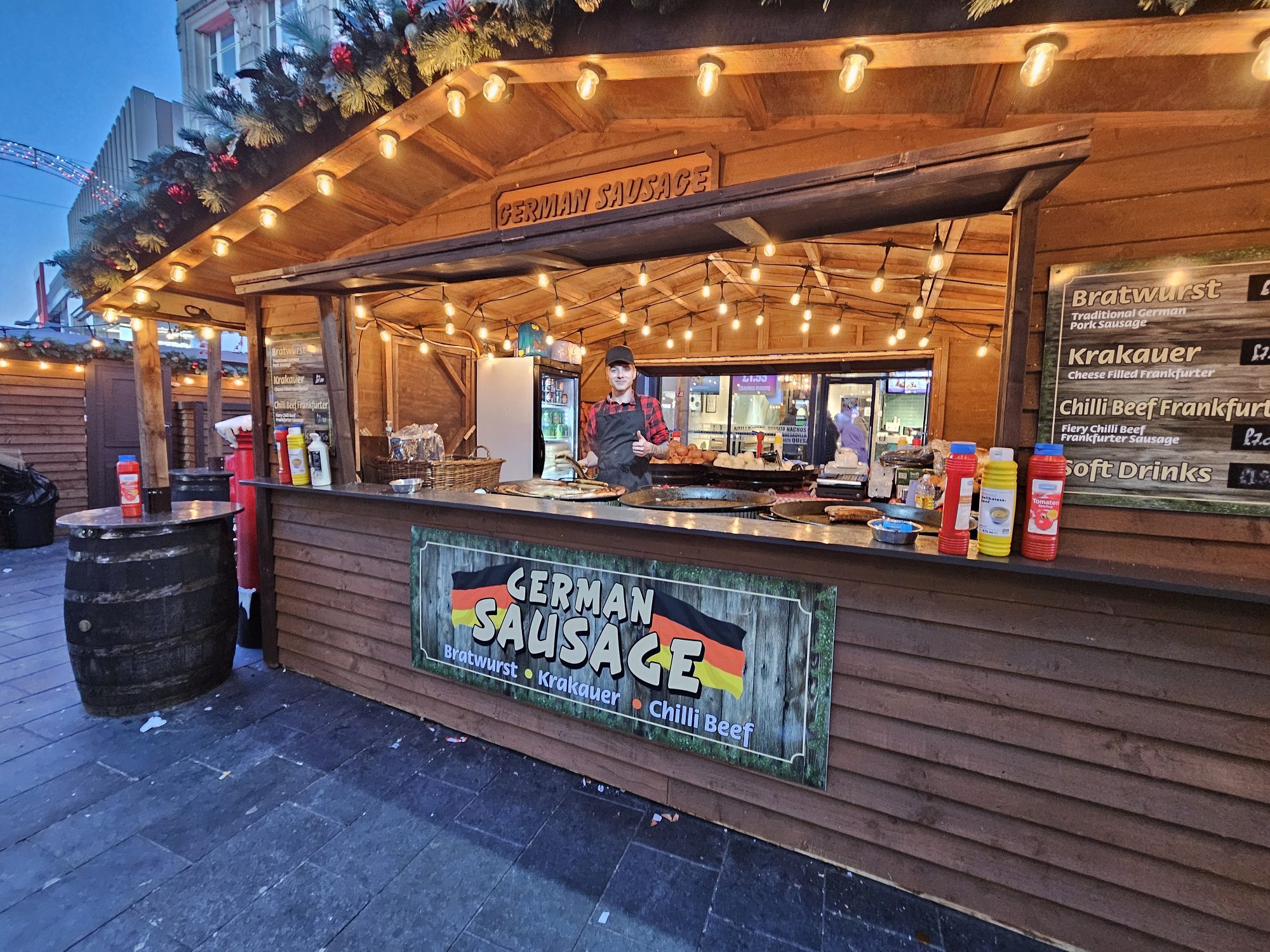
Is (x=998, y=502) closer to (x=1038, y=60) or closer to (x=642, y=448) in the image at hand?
(x=1038, y=60)

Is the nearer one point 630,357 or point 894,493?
point 630,357

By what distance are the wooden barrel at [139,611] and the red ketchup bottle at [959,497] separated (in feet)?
11.9

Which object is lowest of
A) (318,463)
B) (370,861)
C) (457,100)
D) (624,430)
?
(370,861)

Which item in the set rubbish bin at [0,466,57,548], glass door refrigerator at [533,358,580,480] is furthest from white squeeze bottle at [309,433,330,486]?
rubbish bin at [0,466,57,548]

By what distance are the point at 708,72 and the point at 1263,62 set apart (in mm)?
1606

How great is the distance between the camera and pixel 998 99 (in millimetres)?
2061

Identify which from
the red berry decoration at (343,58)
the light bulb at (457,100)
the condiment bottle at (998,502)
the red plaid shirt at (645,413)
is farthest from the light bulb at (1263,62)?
the red berry decoration at (343,58)

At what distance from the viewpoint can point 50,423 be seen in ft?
21.9

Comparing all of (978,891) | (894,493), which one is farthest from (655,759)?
(894,493)

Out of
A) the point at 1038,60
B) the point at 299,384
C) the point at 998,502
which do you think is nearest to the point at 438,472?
the point at 299,384

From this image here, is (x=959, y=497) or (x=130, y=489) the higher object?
(x=959, y=497)

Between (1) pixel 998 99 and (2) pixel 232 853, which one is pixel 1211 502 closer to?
(1) pixel 998 99

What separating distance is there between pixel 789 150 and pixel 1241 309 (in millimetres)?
1887

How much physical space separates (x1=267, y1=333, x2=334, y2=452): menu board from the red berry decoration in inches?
79.2
